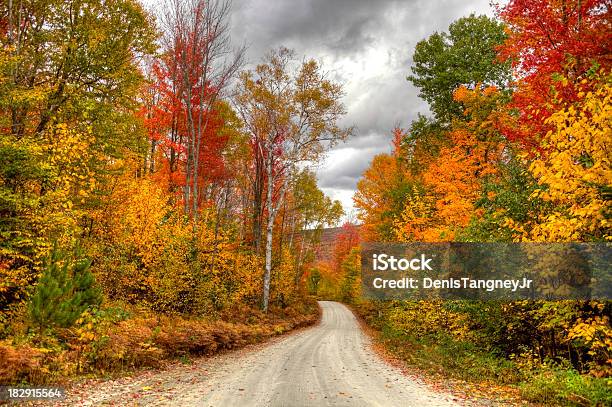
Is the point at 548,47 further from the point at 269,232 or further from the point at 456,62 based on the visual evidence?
the point at 269,232

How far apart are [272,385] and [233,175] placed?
18113mm

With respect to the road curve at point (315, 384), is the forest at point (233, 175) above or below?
above

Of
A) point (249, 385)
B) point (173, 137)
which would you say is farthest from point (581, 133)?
point (173, 137)

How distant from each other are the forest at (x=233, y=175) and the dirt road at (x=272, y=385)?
1220mm

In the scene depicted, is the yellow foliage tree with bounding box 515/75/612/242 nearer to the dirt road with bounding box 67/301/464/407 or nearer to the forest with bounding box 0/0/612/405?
the forest with bounding box 0/0/612/405

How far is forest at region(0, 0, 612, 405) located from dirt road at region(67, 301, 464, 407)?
4.00 ft

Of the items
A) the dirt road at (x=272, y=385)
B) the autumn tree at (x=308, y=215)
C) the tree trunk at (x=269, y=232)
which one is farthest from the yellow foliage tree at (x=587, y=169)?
the autumn tree at (x=308, y=215)

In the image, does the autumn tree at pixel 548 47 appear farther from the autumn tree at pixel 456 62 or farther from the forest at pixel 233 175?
the autumn tree at pixel 456 62

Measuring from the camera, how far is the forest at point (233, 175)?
329 inches

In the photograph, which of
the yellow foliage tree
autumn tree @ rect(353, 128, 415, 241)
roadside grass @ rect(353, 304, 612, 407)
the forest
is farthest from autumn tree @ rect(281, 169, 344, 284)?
the yellow foliage tree

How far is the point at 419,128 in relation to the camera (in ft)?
71.8

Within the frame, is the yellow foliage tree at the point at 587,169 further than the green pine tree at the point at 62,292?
No

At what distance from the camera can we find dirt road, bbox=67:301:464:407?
7.40 m

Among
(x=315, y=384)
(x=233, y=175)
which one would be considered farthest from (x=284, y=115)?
(x=315, y=384)
